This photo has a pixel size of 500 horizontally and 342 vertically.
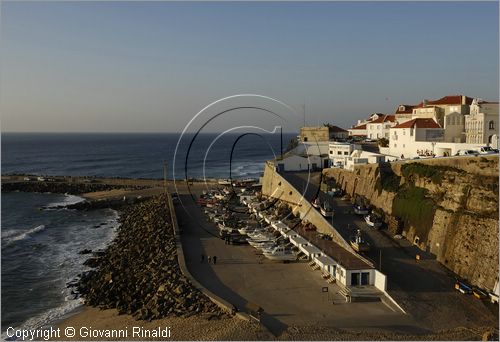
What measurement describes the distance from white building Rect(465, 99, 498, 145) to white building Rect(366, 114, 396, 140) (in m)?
12.2

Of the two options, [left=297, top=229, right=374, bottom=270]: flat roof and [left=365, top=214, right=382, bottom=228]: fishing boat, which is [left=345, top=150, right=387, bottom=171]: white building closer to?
[left=365, top=214, right=382, bottom=228]: fishing boat

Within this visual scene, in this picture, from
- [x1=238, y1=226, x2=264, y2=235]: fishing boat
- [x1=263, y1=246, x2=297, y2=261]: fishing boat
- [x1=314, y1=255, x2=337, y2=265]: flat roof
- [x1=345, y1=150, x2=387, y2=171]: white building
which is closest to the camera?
[x1=314, y1=255, x2=337, y2=265]: flat roof

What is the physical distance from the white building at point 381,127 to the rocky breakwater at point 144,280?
24.9 metres

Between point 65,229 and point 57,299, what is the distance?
17059 millimetres

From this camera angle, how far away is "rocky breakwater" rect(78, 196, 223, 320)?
1831 centimetres

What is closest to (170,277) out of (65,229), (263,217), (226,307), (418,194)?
(226,307)

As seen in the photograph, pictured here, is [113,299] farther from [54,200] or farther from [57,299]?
[54,200]

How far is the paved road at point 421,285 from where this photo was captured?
16406 millimetres

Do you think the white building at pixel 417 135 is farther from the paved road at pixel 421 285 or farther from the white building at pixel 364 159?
the paved road at pixel 421 285

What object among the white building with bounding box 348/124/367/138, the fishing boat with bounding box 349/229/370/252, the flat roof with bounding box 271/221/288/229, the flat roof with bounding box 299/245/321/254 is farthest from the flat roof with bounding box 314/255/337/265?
the white building with bounding box 348/124/367/138

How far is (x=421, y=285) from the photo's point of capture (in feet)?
61.7

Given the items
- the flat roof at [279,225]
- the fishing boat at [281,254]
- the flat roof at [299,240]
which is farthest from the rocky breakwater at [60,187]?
the fishing boat at [281,254]

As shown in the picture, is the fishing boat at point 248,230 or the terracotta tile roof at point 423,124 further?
the terracotta tile roof at point 423,124

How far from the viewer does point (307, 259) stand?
2319 centimetres
